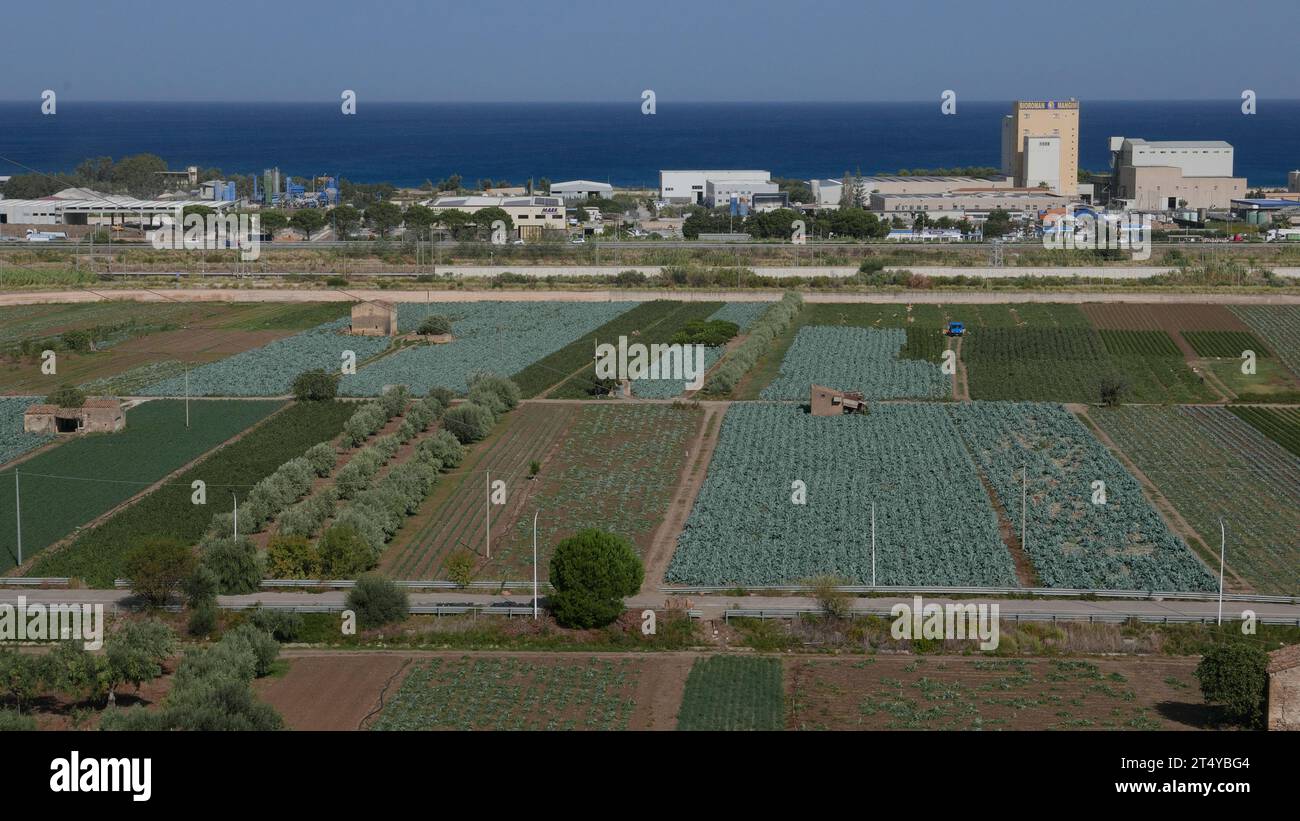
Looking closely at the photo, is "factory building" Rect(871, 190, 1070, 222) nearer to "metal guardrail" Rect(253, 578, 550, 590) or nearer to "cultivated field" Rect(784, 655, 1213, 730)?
"metal guardrail" Rect(253, 578, 550, 590)

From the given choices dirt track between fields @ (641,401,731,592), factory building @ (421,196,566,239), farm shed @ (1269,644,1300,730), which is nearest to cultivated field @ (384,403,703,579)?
dirt track between fields @ (641,401,731,592)

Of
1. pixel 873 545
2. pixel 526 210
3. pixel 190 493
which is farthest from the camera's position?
pixel 526 210

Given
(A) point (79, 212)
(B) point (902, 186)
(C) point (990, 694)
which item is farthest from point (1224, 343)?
(A) point (79, 212)

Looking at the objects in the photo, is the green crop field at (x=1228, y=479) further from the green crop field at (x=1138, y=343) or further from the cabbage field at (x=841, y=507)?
the green crop field at (x=1138, y=343)

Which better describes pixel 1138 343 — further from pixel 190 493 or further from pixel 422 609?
pixel 422 609
